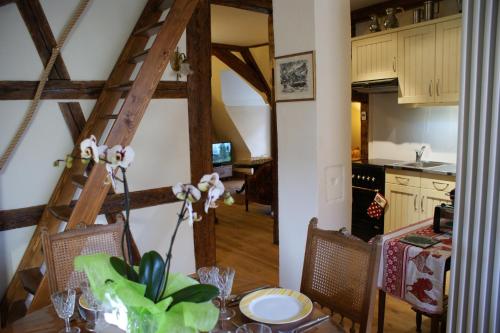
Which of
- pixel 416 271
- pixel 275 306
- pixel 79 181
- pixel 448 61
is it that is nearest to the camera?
pixel 275 306

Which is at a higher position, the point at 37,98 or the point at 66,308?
the point at 37,98

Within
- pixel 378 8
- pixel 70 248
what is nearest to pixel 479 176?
pixel 70 248

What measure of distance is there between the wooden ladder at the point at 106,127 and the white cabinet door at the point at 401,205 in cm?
269

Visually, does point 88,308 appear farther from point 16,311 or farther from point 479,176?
point 479,176

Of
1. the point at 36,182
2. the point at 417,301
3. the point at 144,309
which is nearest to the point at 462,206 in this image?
the point at 417,301

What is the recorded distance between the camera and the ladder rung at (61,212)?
7.93 ft

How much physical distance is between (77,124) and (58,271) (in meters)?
1.36

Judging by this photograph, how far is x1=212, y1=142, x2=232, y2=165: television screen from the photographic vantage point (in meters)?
8.74

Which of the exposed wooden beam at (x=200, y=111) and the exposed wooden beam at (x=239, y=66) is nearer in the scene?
the exposed wooden beam at (x=200, y=111)

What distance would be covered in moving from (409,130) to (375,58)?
887mm

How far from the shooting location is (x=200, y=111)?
11.5ft

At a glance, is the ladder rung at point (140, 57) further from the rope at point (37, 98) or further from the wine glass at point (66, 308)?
the wine glass at point (66, 308)

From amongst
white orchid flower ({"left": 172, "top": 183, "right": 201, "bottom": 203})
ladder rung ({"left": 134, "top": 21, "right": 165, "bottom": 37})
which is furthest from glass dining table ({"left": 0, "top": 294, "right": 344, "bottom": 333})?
ladder rung ({"left": 134, "top": 21, "right": 165, "bottom": 37})

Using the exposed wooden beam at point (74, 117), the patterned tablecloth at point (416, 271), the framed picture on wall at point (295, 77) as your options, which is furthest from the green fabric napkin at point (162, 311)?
the exposed wooden beam at point (74, 117)
